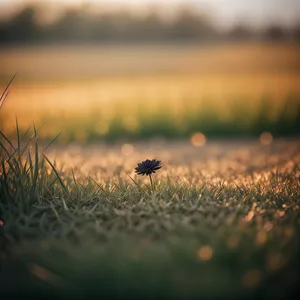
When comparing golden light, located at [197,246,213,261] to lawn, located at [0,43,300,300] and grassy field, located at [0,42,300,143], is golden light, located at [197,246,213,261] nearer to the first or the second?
lawn, located at [0,43,300,300]

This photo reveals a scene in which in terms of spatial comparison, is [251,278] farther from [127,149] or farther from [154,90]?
[154,90]

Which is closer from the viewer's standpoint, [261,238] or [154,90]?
[261,238]

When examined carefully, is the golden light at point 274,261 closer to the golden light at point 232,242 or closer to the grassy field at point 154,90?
the golden light at point 232,242

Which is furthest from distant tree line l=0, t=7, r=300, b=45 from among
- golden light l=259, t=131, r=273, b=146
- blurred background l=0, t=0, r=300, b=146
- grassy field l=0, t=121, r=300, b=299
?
grassy field l=0, t=121, r=300, b=299

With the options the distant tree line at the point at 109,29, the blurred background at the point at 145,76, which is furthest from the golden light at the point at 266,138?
the distant tree line at the point at 109,29

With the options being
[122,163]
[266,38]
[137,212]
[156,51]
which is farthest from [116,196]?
[266,38]

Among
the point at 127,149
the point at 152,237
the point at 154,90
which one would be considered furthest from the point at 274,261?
the point at 154,90
